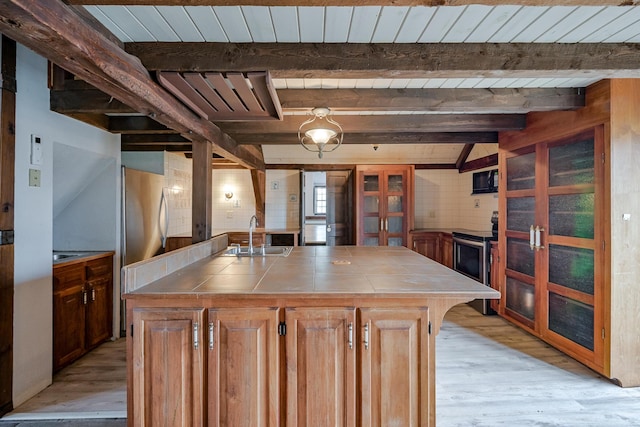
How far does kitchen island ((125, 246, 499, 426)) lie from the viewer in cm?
170

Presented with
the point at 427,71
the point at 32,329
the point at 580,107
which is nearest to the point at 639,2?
the point at 427,71

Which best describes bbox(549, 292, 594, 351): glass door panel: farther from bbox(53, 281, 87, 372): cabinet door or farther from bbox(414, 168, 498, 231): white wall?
bbox(53, 281, 87, 372): cabinet door

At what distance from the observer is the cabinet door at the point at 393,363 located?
1.73 meters

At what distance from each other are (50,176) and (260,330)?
2.16 meters

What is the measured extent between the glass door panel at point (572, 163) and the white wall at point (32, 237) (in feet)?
14.2

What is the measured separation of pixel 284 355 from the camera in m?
1.74

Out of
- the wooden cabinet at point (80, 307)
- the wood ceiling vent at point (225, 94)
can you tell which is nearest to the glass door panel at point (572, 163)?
the wood ceiling vent at point (225, 94)

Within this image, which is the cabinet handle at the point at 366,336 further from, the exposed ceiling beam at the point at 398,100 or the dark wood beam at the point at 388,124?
the dark wood beam at the point at 388,124

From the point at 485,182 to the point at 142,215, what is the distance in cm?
477

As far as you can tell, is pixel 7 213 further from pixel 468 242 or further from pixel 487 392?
pixel 468 242

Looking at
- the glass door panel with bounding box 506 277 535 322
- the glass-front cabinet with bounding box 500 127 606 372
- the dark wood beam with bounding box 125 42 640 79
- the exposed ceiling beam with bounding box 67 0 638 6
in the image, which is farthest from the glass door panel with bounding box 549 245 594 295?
the exposed ceiling beam with bounding box 67 0 638 6

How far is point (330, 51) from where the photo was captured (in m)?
1.84

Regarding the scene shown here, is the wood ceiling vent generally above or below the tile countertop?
above

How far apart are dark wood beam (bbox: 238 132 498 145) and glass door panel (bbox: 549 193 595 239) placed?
1.38m
